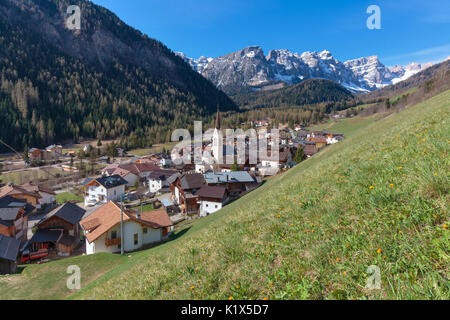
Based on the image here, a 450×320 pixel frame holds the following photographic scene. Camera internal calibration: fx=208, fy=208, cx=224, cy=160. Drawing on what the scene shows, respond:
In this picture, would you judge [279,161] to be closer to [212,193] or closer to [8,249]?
[212,193]

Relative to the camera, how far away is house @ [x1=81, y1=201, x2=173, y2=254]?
86.3 feet

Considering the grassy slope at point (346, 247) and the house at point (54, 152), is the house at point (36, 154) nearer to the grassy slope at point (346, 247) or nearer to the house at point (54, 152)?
the house at point (54, 152)

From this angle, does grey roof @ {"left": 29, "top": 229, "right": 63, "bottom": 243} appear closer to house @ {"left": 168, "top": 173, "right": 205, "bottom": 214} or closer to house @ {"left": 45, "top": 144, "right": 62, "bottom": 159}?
house @ {"left": 168, "top": 173, "right": 205, "bottom": 214}

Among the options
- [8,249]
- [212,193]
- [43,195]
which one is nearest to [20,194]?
[43,195]

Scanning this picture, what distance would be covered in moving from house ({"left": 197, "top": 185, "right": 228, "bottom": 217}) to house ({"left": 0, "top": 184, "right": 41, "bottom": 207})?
4084 centimetres

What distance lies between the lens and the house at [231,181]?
177 ft

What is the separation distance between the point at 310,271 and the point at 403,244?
65.7 inches

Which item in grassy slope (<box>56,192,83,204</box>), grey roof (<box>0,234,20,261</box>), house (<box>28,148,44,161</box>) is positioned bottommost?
grassy slope (<box>56,192,83,204</box>)

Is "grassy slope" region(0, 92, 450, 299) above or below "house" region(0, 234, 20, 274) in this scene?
above

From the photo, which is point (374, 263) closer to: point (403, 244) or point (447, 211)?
point (403, 244)

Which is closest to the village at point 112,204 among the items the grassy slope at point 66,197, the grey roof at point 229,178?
the grey roof at point 229,178

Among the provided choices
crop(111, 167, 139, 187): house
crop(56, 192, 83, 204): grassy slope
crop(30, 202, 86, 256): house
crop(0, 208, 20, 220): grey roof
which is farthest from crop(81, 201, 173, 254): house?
crop(111, 167, 139, 187): house

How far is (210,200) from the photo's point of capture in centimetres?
4509
